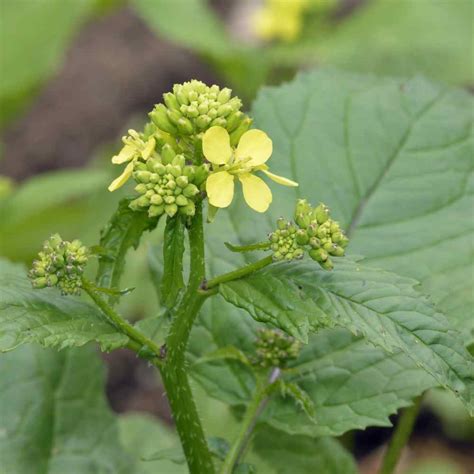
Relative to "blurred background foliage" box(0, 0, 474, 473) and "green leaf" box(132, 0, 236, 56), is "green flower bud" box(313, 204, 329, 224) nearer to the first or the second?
"blurred background foliage" box(0, 0, 474, 473)

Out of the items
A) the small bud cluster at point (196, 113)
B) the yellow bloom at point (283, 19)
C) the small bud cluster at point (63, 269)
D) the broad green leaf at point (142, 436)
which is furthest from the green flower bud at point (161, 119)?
the yellow bloom at point (283, 19)

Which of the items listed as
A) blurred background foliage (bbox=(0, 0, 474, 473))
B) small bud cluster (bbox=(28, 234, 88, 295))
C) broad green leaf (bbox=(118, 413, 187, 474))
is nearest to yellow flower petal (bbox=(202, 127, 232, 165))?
small bud cluster (bbox=(28, 234, 88, 295))

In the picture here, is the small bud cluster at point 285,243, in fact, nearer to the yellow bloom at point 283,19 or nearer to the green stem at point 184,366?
the green stem at point 184,366

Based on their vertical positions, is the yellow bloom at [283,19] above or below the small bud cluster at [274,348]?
above

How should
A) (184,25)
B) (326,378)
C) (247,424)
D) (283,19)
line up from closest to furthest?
(247,424)
(326,378)
(184,25)
(283,19)

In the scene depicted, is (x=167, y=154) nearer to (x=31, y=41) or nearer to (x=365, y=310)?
(x=365, y=310)

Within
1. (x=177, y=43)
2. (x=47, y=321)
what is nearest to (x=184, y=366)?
(x=47, y=321)

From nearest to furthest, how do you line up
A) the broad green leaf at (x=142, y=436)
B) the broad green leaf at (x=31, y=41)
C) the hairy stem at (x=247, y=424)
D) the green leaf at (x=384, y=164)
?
the hairy stem at (x=247, y=424), the green leaf at (x=384, y=164), the broad green leaf at (x=142, y=436), the broad green leaf at (x=31, y=41)

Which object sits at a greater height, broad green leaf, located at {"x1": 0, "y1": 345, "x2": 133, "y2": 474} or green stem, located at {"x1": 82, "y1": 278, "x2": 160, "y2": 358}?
broad green leaf, located at {"x1": 0, "y1": 345, "x2": 133, "y2": 474}
